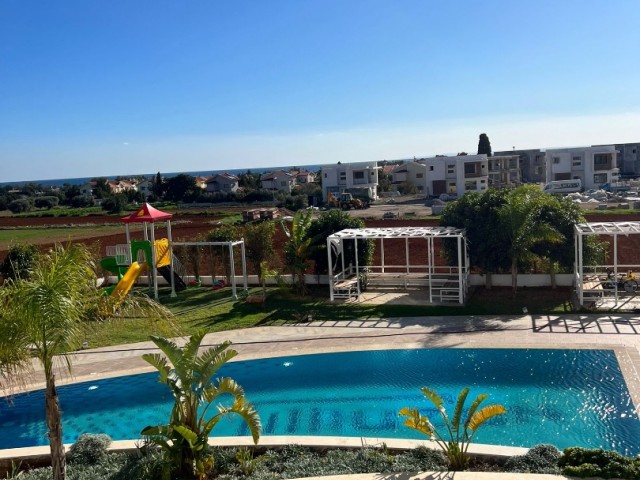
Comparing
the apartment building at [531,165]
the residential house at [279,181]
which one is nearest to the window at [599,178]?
the apartment building at [531,165]

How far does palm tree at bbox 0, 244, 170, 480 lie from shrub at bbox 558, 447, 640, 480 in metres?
6.85

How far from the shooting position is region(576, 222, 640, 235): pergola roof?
19.1 meters

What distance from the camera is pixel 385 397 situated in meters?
13.4

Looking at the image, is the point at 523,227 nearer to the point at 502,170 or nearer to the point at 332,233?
the point at 332,233

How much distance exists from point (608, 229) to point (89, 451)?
16.7m

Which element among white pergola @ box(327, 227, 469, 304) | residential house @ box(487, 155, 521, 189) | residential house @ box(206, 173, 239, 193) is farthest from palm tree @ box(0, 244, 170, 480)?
residential house @ box(206, 173, 239, 193)

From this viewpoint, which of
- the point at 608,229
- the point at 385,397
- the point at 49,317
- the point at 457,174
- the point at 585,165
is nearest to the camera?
the point at 49,317

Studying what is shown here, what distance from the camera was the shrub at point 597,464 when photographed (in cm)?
829

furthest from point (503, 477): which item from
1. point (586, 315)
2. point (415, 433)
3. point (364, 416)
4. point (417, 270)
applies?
point (417, 270)

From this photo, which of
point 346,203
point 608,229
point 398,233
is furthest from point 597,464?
point 346,203

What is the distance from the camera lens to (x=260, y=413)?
1294 cm

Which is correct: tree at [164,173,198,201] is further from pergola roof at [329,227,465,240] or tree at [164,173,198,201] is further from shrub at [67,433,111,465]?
shrub at [67,433,111,465]

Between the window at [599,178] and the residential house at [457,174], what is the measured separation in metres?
14.0

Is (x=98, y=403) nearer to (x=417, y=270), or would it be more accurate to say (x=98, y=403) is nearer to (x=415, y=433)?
(x=415, y=433)
